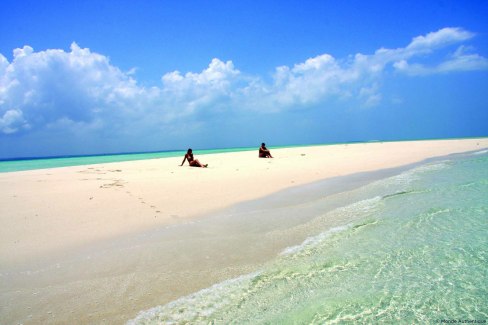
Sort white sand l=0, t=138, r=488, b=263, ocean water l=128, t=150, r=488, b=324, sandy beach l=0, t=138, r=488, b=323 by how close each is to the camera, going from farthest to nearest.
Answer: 1. white sand l=0, t=138, r=488, b=263
2. sandy beach l=0, t=138, r=488, b=323
3. ocean water l=128, t=150, r=488, b=324

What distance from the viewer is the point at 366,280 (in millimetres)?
3797

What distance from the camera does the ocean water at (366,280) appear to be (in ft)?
10.4

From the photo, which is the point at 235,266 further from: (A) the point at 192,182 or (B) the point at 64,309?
(A) the point at 192,182

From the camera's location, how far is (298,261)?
4.52m

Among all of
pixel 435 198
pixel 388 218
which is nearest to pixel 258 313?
pixel 388 218

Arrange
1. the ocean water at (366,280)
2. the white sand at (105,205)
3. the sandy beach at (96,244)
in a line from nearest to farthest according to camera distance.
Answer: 1. the ocean water at (366,280)
2. the sandy beach at (96,244)
3. the white sand at (105,205)

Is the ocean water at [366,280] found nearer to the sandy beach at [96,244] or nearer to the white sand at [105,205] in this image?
the sandy beach at [96,244]

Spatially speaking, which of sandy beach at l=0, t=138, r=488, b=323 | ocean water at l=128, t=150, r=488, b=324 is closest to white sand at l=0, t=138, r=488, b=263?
sandy beach at l=0, t=138, r=488, b=323

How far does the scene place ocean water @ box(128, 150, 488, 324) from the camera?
3166 mm

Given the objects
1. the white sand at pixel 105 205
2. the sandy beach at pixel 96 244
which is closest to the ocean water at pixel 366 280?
the sandy beach at pixel 96 244

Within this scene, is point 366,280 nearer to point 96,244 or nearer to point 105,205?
point 96,244

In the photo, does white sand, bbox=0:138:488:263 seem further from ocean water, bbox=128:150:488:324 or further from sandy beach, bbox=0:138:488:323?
ocean water, bbox=128:150:488:324

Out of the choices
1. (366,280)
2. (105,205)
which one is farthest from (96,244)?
(366,280)

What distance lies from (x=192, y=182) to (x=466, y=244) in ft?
31.1
